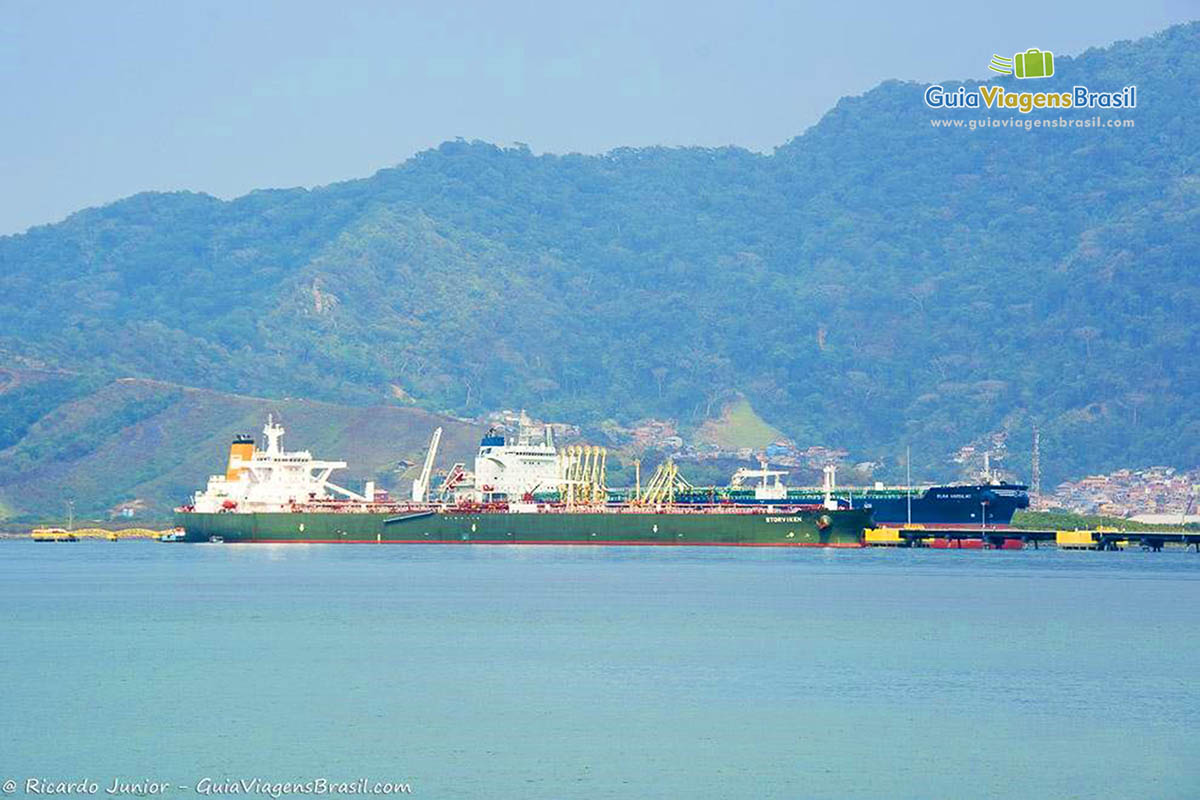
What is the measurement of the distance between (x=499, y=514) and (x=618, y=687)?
282 feet

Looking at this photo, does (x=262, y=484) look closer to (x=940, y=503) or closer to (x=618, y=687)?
(x=940, y=503)

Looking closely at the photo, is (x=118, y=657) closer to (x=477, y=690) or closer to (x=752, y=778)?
(x=477, y=690)

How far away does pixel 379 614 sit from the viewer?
70250 mm

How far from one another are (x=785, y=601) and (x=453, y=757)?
38.7 meters

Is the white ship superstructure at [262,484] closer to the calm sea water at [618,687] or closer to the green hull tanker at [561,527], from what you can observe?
the green hull tanker at [561,527]

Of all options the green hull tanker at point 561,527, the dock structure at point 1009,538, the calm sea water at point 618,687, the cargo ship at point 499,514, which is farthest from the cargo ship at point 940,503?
the calm sea water at point 618,687

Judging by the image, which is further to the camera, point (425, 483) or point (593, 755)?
point (425, 483)

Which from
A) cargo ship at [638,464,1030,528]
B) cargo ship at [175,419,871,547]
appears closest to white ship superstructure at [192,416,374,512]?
cargo ship at [175,419,871,547]

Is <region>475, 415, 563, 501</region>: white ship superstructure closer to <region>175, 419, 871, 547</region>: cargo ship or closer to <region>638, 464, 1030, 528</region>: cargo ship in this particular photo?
<region>175, 419, 871, 547</region>: cargo ship

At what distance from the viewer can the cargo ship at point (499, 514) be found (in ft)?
431

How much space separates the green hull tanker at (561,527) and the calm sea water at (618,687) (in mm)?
41562

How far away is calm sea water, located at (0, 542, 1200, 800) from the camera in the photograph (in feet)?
126

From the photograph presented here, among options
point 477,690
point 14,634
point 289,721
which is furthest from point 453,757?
point 14,634

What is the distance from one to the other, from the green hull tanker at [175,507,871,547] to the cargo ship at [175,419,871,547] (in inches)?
2.6
